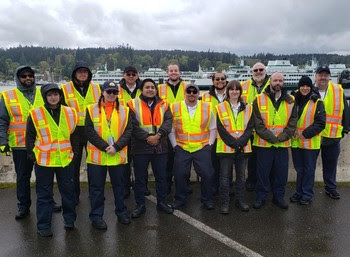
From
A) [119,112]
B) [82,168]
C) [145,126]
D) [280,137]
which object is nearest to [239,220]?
[280,137]

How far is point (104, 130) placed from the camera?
4277 mm

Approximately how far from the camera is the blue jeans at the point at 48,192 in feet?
13.5

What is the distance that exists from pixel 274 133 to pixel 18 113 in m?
3.59

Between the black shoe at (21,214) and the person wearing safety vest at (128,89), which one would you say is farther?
the person wearing safety vest at (128,89)

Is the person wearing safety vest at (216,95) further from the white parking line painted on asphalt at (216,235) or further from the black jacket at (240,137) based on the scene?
the white parking line painted on asphalt at (216,235)

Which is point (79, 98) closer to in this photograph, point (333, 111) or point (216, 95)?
point (216, 95)

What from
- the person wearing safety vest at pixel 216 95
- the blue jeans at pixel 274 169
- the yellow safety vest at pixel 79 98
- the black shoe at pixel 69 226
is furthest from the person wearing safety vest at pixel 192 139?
the black shoe at pixel 69 226

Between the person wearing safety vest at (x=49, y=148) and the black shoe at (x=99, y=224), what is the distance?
10.9 inches

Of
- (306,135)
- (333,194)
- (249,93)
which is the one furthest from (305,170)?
(249,93)

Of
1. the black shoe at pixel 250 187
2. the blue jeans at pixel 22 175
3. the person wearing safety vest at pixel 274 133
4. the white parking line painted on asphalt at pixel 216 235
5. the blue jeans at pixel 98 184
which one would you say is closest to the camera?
the white parking line painted on asphalt at pixel 216 235

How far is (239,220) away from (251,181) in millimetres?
1339

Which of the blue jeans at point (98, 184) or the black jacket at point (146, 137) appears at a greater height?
the black jacket at point (146, 137)

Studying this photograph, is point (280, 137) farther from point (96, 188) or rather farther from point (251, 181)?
point (96, 188)

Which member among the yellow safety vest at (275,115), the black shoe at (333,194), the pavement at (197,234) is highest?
the yellow safety vest at (275,115)
